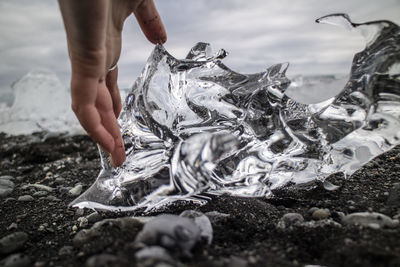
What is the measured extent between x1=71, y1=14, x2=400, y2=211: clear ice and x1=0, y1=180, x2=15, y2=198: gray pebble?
1.31m

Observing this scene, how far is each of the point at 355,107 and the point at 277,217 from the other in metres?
0.89

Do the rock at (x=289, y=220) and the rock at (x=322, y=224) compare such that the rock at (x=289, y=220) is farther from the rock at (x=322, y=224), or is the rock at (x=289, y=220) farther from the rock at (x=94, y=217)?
the rock at (x=94, y=217)

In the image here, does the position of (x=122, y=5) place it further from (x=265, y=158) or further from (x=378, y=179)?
(x=378, y=179)

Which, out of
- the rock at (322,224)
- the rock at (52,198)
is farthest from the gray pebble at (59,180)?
the rock at (322,224)

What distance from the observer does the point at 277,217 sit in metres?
1.55

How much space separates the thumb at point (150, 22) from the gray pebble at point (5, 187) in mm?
1964

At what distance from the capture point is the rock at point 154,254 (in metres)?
0.92

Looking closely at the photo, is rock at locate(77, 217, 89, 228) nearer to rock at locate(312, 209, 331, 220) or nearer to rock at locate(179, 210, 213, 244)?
rock at locate(179, 210, 213, 244)

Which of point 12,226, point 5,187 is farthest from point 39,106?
point 12,226

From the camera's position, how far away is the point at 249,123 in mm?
1901

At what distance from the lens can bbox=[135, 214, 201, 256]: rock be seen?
102 cm

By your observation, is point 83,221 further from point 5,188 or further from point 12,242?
point 5,188

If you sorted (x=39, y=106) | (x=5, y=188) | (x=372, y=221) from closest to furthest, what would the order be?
(x=372, y=221) < (x=5, y=188) < (x=39, y=106)

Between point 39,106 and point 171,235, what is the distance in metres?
11.7
